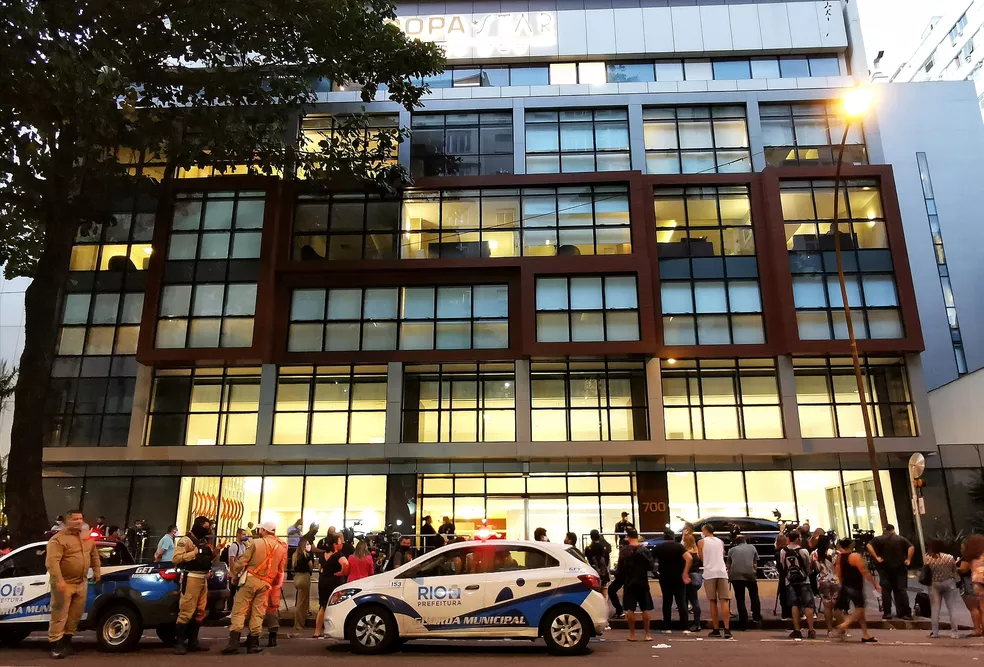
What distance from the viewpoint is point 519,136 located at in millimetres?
28875

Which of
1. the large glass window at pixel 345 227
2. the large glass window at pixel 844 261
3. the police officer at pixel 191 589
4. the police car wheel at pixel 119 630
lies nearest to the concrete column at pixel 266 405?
the large glass window at pixel 345 227

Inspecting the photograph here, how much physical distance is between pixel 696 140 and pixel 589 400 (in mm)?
11800

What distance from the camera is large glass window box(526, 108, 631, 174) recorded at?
94.0ft

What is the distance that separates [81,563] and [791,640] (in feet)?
35.2

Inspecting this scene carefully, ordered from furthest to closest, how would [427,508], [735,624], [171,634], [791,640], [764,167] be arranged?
[764,167] < [427,508] < [735,624] < [791,640] < [171,634]

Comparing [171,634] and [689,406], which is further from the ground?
[689,406]

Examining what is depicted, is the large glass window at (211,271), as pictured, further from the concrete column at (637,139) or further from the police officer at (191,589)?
the police officer at (191,589)

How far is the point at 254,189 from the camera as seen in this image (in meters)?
28.3

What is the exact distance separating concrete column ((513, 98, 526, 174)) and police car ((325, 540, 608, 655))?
21.0 meters

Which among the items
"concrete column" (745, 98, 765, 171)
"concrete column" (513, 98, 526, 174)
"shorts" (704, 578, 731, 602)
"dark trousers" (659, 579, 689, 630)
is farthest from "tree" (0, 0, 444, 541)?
"shorts" (704, 578, 731, 602)

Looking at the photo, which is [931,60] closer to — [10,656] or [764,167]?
[764,167]

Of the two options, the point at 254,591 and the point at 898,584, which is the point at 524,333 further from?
the point at 254,591

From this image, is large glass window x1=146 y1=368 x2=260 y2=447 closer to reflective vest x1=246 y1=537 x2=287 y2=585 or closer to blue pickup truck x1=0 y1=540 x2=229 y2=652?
blue pickup truck x1=0 y1=540 x2=229 y2=652

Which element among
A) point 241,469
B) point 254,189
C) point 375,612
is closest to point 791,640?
point 375,612
